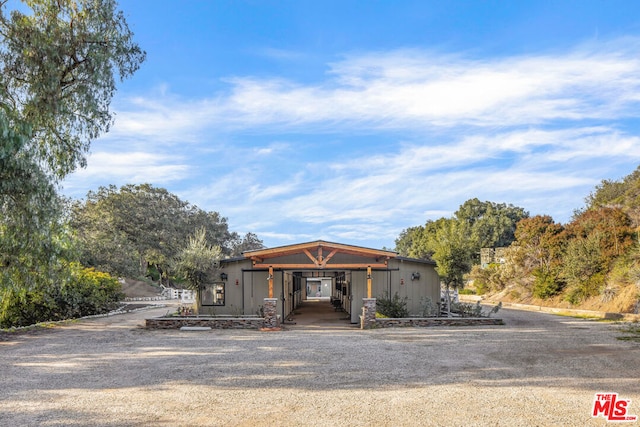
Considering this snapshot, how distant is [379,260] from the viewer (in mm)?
19438

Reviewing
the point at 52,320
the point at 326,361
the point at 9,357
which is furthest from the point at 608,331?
the point at 52,320

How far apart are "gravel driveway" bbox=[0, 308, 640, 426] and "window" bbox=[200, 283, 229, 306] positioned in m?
4.64

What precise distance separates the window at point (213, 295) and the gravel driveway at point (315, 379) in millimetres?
4638

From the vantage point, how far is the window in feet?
66.7

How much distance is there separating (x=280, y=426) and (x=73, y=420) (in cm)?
289

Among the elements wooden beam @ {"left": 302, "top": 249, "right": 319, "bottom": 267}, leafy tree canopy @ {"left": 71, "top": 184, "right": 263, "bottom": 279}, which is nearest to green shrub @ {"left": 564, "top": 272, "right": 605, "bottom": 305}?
wooden beam @ {"left": 302, "top": 249, "right": 319, "bottom": 267}

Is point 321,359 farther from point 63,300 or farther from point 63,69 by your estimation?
point 63,300

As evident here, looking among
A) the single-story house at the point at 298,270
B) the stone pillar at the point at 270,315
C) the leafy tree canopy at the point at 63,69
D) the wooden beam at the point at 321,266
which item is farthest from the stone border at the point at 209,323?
the leafy tree canopy at the point at 63,69

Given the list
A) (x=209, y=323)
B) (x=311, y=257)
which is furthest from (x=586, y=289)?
(x=209, y=323)

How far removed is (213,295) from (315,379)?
12.1m

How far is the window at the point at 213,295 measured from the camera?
20.3 m

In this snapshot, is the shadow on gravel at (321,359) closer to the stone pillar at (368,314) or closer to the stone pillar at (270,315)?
the stone pillar at (270,315)

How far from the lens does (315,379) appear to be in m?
9.17

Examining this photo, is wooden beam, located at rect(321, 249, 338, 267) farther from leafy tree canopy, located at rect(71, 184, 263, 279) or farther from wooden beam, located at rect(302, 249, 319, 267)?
leafy tree canopy, located at rect(71, 184, 263, 279)
